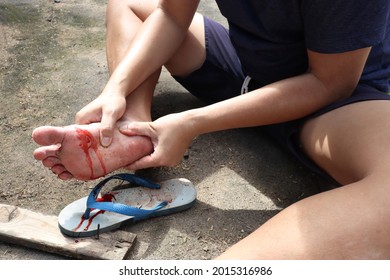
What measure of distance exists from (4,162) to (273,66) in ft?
2.74

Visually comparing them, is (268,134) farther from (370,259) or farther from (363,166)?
(370,259)

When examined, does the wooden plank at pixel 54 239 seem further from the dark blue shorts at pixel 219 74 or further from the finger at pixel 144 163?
the dark blue shorts at pixel 219 74

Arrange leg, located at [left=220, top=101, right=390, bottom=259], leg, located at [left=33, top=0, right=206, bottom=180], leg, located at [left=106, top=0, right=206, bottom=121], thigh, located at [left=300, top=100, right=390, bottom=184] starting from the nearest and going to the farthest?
leg, located at [left=220, top=101, right=390, bottom=259] → thigh, located at [left=300, top=100, right=390, bottom=184] → leg, located at [left=33, top=0, right=206, bottom=180] → leg, located at [left=106, top=0, right=206, bottom=121]

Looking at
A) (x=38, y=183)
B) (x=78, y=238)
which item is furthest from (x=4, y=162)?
(x=78, y=238)

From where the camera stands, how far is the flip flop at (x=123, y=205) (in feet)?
3.98

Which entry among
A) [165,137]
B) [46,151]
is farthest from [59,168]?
[165,137]

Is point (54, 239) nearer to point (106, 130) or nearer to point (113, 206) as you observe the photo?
point (113, 206)

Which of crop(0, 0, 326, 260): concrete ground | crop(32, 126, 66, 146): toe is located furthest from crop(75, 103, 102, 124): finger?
crop(0, 0, 326, 260): concrete ground

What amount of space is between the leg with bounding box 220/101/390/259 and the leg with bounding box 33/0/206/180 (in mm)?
400

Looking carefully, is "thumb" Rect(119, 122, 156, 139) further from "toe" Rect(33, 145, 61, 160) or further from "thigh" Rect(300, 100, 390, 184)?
"thigh" Rect(300, 100, 390, 184)

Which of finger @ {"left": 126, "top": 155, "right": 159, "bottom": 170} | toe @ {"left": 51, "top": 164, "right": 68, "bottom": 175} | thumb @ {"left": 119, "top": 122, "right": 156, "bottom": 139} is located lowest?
toe @ {"left": 51, "top": 164, "right": 68, "bottom": 175}

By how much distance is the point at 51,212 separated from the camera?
130cm

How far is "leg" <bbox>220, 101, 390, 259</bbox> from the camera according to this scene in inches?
37.8

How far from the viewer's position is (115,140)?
1249 millimetres
